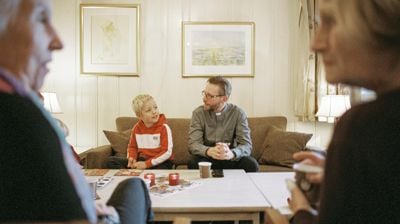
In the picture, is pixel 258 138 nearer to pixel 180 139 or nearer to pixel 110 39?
pixel 180 139

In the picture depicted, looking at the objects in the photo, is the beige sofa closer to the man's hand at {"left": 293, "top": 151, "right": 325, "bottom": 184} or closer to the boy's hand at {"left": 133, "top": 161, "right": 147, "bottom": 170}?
the boy's hand at {"left": 133, "top": 161, "right": 147, "bottom": 170}

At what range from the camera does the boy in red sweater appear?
3150 mm

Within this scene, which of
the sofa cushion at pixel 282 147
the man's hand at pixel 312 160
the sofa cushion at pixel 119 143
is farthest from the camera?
the sofa cushion at pixel 119 143

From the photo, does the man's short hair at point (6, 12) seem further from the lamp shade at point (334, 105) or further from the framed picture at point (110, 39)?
the framed picture at point (110, 39)

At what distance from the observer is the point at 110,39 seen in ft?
14.0

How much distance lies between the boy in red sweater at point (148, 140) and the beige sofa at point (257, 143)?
0.31 metres

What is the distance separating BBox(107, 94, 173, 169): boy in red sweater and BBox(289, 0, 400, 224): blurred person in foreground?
2531 mm

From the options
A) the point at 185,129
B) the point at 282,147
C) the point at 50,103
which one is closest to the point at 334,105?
the point at 282,147

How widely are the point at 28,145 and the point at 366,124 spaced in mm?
492

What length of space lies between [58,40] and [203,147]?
7.80 feet

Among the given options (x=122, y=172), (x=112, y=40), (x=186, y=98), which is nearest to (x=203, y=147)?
(x=122, y=172)

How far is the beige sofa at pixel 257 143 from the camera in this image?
349cm

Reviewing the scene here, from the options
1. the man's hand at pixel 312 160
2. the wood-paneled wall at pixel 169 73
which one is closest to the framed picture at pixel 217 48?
the wood-paneled wall at pixel 169 73

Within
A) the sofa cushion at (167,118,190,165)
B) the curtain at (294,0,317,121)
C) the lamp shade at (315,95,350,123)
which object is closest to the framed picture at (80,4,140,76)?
the sofa cushion at (167,118,190,165)
